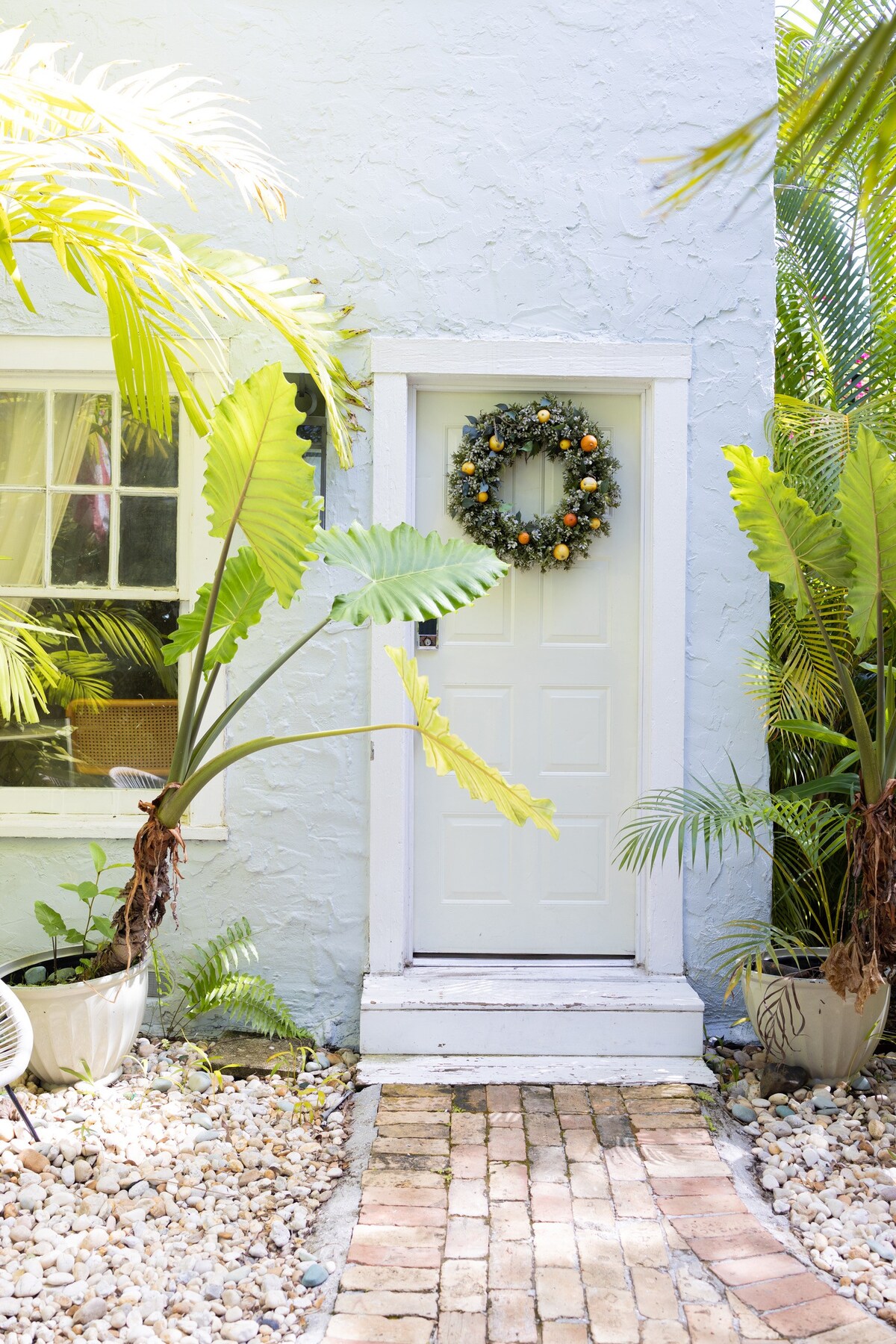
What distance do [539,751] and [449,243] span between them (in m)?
1.80

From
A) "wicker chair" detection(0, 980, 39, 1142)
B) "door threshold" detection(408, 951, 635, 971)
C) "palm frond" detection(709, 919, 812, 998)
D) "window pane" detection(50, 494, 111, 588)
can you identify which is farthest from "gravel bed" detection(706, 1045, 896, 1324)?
"window pane" detection(50, 494, 111, 588)

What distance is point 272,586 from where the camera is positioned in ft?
9.14

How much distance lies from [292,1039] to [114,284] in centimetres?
242

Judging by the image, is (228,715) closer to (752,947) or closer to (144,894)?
(144,894)

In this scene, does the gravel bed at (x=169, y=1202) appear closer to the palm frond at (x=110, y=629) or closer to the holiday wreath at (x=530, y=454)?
the palm frond at (x=110, y=629)

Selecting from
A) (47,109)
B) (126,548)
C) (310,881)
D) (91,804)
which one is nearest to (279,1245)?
(310,881)

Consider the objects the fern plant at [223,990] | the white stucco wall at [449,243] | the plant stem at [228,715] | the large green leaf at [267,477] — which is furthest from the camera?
the white stucco wall at [449,243]

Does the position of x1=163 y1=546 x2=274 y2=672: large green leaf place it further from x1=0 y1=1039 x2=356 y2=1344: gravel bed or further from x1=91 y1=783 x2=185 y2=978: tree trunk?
x1=0 y1=1039 x2=356 y2=1344: gravel bed

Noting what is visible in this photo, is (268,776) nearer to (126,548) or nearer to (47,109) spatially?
(126,548)

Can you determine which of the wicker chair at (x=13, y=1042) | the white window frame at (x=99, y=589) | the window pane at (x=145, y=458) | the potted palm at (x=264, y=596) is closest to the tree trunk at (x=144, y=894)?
the potted palm at (x=264, y=596)

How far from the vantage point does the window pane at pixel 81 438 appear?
12.0 feet

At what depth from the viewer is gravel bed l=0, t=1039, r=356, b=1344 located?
218 centimetres

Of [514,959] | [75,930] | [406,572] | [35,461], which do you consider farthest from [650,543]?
[75,930]

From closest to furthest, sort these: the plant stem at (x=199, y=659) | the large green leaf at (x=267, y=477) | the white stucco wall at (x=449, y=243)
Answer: the large green leaf at (x=267, y=477) → the plant stem at (x=199, y=659) → the white stucco wall at (x=449, y=243)
